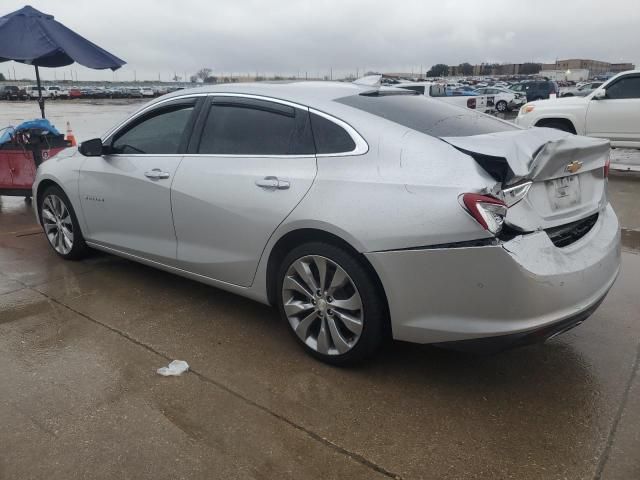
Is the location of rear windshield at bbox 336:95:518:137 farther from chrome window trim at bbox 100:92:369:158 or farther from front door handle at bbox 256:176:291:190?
front door handle at bbox 256:176:291:190

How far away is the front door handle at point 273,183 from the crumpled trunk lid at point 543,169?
3.09 ft

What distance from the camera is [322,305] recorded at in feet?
10.2

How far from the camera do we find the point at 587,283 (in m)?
2.75

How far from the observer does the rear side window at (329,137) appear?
3055 mm

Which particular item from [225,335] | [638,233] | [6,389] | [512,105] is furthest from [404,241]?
[512,105]

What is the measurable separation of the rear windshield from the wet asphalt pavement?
1.39m

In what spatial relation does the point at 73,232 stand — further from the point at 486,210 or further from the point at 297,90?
the point at 486,210

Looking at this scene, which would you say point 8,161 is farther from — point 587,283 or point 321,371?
point 587,283

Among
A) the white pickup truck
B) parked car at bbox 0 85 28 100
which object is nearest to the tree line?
parked car at bbox 0 85 28 100

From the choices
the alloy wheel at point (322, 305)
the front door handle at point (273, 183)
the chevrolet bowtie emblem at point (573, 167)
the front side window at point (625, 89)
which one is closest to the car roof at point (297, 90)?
the front door handle at point (273, 183)

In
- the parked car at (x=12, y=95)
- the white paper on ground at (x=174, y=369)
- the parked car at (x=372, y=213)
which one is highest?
the parked car at (x=12, y=95)

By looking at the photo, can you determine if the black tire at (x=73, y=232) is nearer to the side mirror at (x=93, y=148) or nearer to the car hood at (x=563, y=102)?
the side mirror at (x=93, y=148)

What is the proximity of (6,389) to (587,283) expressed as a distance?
3149 millimetres

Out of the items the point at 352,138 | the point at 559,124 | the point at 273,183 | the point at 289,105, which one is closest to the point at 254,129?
the point at 289,105
